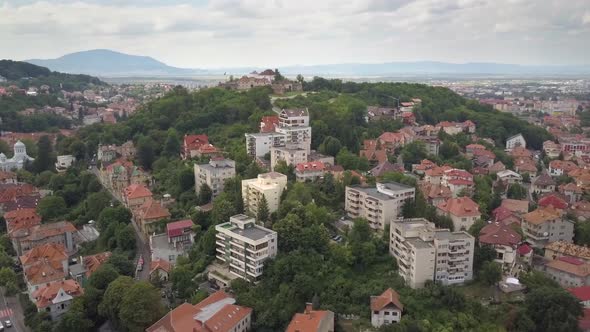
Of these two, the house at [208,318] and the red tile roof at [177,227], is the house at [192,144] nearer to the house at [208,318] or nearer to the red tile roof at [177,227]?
the red tile roof at [177,227]

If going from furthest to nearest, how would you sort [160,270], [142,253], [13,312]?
[142,253] < [160,270] < [13,312]

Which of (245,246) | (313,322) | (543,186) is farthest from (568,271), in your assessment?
(245,246)

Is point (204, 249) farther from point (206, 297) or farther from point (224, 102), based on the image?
point (224, 102)

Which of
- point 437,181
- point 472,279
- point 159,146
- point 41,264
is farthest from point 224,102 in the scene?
point 472,279

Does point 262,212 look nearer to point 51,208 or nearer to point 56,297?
point 56,297

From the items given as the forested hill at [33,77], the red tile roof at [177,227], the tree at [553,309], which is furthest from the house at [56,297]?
the forested hill at [33,77]
